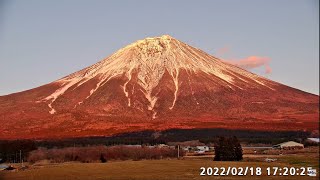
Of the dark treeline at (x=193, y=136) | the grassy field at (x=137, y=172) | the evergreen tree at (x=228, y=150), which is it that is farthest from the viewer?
the dark treeline at (x=193, y=136)

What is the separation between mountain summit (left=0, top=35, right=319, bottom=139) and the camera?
72.9 metres

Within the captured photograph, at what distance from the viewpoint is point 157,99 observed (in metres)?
92.9

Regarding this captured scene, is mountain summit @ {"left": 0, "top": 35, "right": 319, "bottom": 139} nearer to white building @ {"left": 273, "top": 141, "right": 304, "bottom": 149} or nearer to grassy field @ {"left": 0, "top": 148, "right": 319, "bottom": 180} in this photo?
white building @ {"left": 273, "top": 141, "right": 304, "bottom": 149}

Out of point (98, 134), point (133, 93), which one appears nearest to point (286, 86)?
point (133, 93)

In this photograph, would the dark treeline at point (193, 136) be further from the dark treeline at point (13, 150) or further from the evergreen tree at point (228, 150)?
the evergreen tree at point (228, 150)

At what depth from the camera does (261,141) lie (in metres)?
61.4

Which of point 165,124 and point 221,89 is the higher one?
point 221,89

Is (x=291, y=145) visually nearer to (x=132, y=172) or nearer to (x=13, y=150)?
(x=13, y=150)

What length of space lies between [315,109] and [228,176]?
199 ft

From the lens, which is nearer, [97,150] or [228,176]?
[228,176]

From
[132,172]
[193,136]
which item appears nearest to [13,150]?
[132,172]

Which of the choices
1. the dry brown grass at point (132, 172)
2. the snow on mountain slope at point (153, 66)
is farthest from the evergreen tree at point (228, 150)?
the snow on mountain slope at point (153, 66)

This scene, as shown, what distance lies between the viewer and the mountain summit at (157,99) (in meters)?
72.9

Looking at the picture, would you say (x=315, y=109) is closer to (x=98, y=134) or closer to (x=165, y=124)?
(x=165, y=124)
